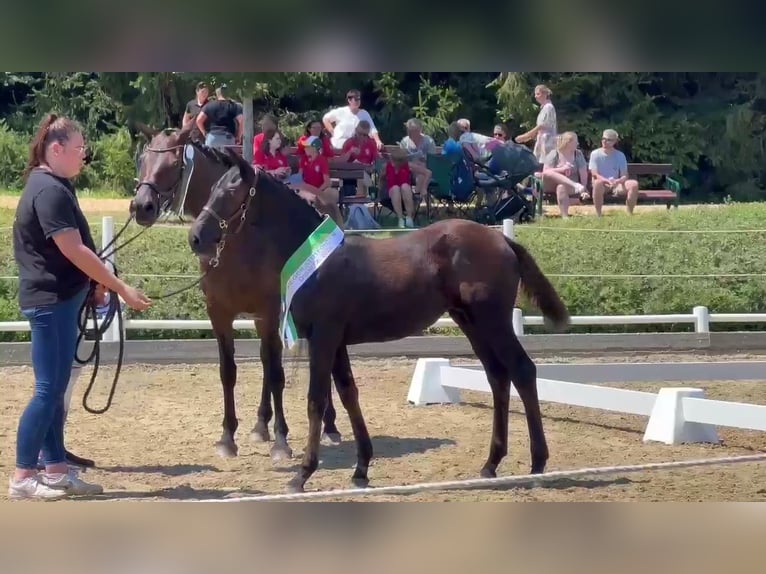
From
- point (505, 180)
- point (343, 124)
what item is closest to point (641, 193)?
point (505, 180)

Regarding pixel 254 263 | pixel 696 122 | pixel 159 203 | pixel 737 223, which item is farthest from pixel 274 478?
pixel 696 122

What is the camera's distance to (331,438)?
7559mm

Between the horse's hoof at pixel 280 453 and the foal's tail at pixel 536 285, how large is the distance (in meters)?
1.74

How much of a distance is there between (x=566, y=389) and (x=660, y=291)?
4.77 m

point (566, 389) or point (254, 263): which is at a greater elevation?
point (254, 263)

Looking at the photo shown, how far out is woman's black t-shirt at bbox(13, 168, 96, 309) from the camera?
5.32m

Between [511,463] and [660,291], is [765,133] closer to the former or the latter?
[660,291]

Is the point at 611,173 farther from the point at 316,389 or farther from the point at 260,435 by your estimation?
the point at 316,389

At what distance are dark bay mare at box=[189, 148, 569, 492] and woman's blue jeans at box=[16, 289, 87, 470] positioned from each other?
38.2 inches

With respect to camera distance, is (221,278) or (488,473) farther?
(221,278)

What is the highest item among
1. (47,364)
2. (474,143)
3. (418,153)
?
(474,143)

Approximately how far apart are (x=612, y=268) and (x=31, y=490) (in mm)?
8036
